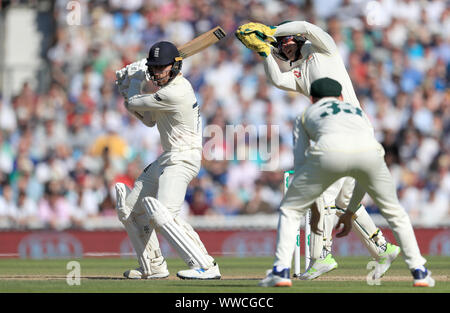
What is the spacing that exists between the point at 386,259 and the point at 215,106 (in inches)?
339

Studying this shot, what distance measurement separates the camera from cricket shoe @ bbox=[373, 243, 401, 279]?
9.48 metres

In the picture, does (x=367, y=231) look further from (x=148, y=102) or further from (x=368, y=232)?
(x=148, y=102)

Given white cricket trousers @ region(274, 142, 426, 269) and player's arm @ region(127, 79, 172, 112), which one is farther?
player's arm @ region(127, 79, 172, 112)

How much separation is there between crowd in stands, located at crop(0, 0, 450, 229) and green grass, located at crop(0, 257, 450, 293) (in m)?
3.97

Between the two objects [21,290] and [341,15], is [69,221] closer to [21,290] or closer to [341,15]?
[341,15]

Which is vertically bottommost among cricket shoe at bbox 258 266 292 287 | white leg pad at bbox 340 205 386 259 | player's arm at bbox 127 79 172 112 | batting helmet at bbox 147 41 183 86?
cricket shoe at bbox 258 266 292 287

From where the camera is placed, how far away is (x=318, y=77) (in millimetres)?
9352

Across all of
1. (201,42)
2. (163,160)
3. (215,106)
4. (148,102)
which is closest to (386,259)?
(163,160)

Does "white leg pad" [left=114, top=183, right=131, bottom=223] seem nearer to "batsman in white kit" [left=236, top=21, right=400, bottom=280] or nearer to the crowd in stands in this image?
"batsman in white kit" [left=236, top=21, right=400, bottom=280]

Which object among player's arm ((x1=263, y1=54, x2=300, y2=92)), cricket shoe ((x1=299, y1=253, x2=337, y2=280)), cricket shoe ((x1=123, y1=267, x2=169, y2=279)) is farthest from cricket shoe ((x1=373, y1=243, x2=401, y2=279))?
cricket shoe ((x1=123, y1=267, x2=169, y2=279))

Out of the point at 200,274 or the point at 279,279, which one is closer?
the point at 279,279

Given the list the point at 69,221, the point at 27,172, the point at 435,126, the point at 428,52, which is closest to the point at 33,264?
the point at 69,221

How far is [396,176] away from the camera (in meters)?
16.9

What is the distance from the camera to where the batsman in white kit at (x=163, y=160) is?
30.9 feet
